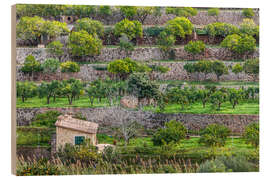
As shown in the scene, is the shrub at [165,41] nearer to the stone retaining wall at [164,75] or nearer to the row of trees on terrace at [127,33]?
the row of trees on terrace at [127,33]

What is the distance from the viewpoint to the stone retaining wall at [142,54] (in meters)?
10.6

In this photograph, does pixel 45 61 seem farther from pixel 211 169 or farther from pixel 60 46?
pixel 211 169

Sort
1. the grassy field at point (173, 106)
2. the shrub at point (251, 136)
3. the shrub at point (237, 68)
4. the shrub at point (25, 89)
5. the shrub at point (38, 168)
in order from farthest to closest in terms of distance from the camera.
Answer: the shrub at point (237, 68), the shrub at point (251, 136), the grassy field at point (173, 106), the shrub at point (25, 89), the shrub at point (38, 168)

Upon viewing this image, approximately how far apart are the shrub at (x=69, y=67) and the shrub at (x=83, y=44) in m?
0.26

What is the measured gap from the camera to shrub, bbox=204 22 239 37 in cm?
1119

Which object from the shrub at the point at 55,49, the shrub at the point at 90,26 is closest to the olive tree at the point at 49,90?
the shrub at the point at 55,49

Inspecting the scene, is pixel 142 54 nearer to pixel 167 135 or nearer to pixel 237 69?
pixel 167 135

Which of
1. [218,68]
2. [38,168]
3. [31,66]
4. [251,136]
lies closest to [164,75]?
[218,68]

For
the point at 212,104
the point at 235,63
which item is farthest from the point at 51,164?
the point at 235,63

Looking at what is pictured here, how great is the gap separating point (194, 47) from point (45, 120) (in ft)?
12.3

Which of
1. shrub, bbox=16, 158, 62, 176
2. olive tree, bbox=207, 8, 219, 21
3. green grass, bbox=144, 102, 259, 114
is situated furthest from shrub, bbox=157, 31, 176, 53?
shrub, bbox=16, 158, 62, 176

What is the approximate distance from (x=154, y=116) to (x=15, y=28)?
3.58 m

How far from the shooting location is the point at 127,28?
1098cm

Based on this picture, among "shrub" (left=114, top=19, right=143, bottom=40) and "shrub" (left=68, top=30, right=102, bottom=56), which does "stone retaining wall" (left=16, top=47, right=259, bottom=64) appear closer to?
"shrub" (left=68, top=30, right=102, bottom=56)
